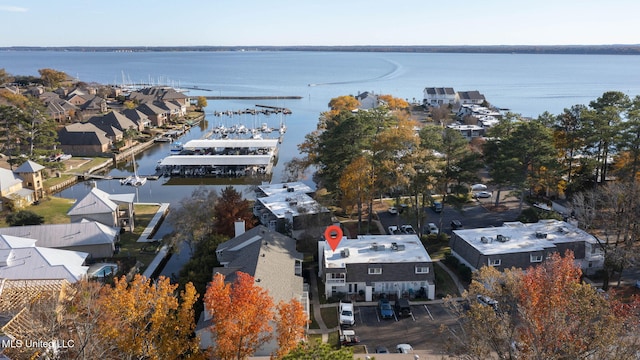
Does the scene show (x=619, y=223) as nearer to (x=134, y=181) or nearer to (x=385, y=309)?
(x=385, y=309)

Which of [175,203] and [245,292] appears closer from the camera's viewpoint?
[245,292]

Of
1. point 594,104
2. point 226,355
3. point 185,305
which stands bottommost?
point 226,355

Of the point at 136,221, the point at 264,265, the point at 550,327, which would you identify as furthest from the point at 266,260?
the point at 136,221

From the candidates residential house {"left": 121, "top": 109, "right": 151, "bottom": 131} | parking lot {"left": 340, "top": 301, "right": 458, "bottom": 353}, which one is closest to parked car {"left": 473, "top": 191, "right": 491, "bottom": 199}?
parking lot {"left": 340, "top": 301, "right": 458, "bottom": 353}

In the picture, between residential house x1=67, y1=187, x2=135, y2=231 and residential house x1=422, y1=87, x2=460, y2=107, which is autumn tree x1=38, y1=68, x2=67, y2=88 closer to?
residential house x1=422, y1=87, x2=460, y2=107

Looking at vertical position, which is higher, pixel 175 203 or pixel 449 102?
pixel 449 102

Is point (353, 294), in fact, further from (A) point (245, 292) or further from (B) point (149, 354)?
(B) point (149, 354)

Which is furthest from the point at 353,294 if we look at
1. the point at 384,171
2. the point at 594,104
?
the point at 594,104
